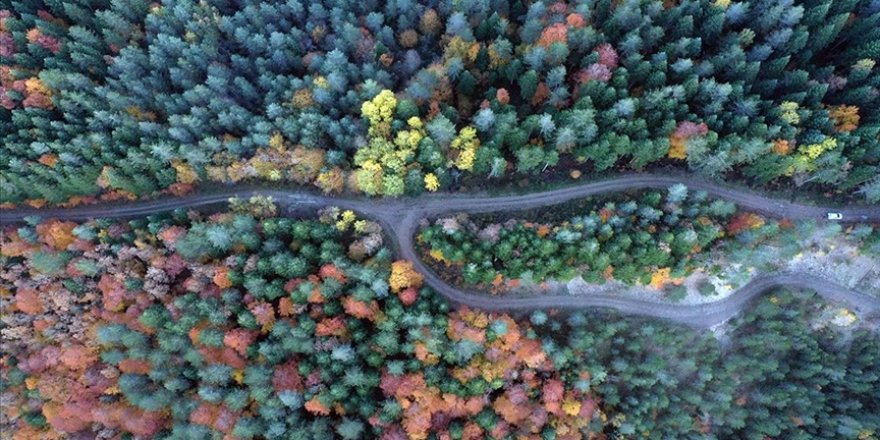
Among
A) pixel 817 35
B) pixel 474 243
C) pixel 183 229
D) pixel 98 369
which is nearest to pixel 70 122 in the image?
pixel 183 229

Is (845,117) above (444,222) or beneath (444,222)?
above

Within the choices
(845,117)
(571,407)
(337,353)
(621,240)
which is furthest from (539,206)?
(845,117)

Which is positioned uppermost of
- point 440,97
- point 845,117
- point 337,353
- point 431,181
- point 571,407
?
point 440,97

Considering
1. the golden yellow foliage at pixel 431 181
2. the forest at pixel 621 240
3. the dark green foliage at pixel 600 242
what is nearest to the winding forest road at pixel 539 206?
the forest at pixel 621 240

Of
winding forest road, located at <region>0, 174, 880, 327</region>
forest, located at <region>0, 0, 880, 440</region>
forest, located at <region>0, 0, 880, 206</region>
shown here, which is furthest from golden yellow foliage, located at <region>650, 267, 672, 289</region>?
forest, located at <region>0, 0, 880, 206</region>

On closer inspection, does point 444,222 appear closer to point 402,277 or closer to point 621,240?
point 402,277

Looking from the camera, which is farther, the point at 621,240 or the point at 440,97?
the point at 440,97
